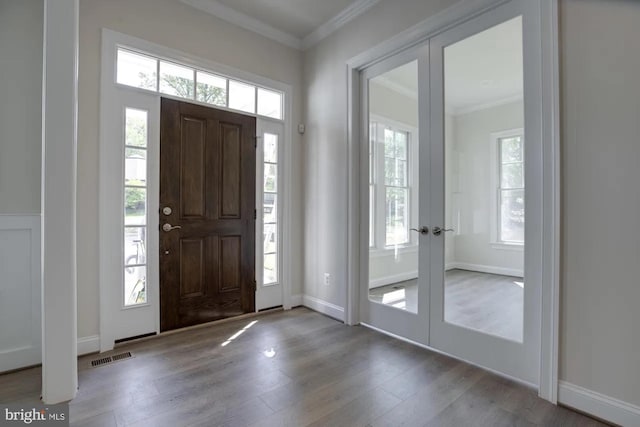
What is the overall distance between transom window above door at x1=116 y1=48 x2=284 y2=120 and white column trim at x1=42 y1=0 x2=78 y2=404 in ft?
2.66

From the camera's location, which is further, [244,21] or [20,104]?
[244,21]

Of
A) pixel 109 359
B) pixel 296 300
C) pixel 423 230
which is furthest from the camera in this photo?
pixel 296 300

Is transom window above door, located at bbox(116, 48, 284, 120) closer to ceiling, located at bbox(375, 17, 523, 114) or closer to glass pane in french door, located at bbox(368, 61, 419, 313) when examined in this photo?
glass pane in french door, located at bbox(368, 61, 419, 313)

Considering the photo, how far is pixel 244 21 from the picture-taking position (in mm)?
3242

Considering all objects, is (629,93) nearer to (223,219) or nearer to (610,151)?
(610,151)

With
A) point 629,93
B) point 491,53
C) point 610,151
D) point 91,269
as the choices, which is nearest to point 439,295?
point 610,151

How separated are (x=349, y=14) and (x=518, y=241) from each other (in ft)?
8.62

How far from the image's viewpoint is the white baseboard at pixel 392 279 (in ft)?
8.87

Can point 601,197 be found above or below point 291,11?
below

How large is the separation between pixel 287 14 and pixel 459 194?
98.7 inches

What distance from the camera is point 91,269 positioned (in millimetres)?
2447

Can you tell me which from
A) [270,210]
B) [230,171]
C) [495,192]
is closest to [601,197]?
[495,192]

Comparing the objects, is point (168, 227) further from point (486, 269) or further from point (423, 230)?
point (486, 269)

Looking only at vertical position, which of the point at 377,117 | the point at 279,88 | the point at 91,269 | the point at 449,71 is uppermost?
the point at 279,88
